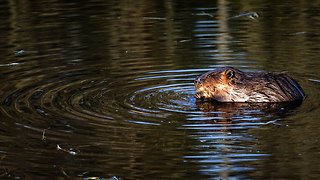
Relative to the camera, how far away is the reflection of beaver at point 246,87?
862cm

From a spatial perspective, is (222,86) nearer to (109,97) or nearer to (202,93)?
(202,93)

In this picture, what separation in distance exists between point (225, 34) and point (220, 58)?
1.74 meters

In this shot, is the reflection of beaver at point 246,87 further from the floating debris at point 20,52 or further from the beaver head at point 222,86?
the floating debris at point 20,52

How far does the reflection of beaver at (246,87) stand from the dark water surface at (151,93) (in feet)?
0.50

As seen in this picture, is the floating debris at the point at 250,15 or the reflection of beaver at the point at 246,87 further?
the floating debris at the point at 250,15

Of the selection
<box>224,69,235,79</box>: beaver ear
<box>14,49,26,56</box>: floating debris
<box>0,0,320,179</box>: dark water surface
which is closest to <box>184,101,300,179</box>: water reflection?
<box>0,0,320,179</box>: dark water surface

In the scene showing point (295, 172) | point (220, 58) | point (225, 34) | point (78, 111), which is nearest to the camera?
point (295, 172)

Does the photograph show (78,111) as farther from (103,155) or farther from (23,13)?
(23,13)

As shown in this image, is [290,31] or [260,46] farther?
[290,31]

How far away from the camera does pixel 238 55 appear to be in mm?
10992

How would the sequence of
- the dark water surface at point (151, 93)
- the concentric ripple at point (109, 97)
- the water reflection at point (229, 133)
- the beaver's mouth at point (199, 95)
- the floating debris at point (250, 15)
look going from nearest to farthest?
the water reflection at point (229, 133)
the dark water surface at point (151, 93)
the concentric ripple at point (109, 97)
the beaver's mouth at point (199, 95)
the floating debris at point (250, 15)

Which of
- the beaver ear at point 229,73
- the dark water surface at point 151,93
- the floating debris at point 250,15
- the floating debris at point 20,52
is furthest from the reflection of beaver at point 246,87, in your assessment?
the floating debris at point 250,15

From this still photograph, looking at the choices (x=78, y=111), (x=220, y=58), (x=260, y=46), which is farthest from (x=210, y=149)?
(x=260, y=46)

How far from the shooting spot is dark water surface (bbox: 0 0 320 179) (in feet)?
22.1
